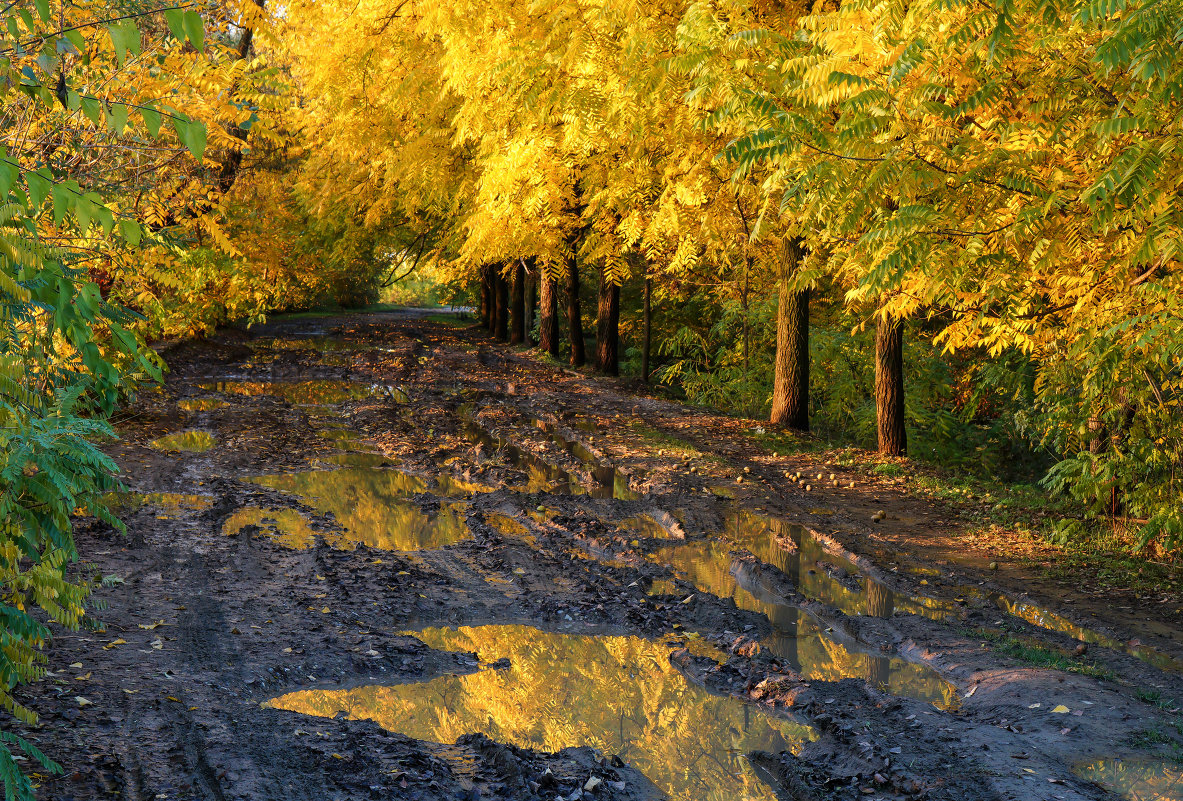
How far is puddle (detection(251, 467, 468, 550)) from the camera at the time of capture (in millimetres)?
8906

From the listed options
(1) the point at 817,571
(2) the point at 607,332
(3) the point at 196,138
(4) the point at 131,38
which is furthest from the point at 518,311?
(4) the point at 131,38

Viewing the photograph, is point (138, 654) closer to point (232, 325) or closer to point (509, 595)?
point (509, 595)

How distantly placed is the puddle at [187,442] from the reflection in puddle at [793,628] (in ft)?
25.9

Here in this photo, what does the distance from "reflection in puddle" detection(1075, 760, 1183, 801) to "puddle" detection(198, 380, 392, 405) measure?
51.9 ft

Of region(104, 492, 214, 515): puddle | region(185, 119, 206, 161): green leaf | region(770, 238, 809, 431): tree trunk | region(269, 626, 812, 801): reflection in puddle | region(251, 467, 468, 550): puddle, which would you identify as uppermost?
region(185, 119, 206, 161): green leaf

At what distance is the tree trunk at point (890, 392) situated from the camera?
1370 cm

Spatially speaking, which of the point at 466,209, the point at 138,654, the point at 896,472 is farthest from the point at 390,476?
the point at 466,209

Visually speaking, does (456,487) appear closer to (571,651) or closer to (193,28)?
(571,651)

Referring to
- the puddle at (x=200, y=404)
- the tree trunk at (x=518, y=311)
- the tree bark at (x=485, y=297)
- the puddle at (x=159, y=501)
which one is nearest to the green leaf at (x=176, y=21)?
the puddle at (x=159, y=501)

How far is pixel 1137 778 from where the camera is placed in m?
4.70

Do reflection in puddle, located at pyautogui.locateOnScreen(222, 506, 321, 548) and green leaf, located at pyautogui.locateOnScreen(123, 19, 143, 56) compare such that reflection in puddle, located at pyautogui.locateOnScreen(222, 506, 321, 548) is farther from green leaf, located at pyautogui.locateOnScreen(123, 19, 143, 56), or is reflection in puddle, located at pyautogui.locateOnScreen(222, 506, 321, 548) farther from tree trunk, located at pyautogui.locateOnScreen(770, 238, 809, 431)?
tree trunk, located at pyautogui.locateOnScreen(770, 238, 809, 431)

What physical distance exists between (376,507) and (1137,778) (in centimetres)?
776

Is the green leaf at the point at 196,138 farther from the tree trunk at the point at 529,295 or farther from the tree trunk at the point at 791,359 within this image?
the tree trunk at the point at 529,295

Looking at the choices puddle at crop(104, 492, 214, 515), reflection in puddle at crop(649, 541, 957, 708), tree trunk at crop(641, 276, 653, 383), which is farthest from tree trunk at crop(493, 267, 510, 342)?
reflection in puddle at crop(649, 541, 957, 708)
